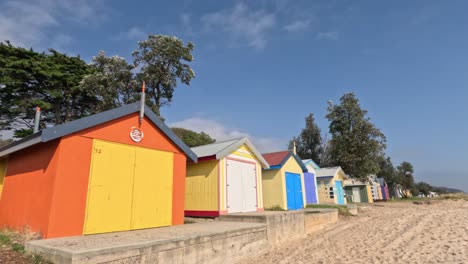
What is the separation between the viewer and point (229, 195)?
418 inches

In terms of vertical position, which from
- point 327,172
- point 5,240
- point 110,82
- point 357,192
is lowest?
point 5,240

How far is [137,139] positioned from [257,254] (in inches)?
194

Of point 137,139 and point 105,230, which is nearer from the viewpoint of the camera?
point 105,230

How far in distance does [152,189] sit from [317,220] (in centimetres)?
811

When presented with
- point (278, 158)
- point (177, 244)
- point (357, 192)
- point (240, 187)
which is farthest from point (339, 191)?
point (177, 244)

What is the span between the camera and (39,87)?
2006 centimetres

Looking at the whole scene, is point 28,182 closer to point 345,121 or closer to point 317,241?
point 317,241

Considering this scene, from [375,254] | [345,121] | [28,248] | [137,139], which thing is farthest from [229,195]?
[345,121]

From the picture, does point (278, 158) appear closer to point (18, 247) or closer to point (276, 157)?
point (276, 157)

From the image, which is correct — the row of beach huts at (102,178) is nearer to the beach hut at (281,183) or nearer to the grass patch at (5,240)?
the grass patch at (5,240)

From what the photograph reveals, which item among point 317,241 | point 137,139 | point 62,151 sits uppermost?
point 137,139

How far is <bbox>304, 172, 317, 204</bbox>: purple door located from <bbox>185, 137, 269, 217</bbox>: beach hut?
826 centimetres

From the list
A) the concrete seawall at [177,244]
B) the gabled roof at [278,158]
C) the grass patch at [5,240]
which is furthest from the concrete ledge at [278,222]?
the grass patch at [5,240]

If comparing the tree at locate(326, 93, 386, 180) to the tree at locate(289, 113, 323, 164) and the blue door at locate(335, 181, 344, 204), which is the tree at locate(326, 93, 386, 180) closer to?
the blue door at locate(335, 181, 344, 204)
